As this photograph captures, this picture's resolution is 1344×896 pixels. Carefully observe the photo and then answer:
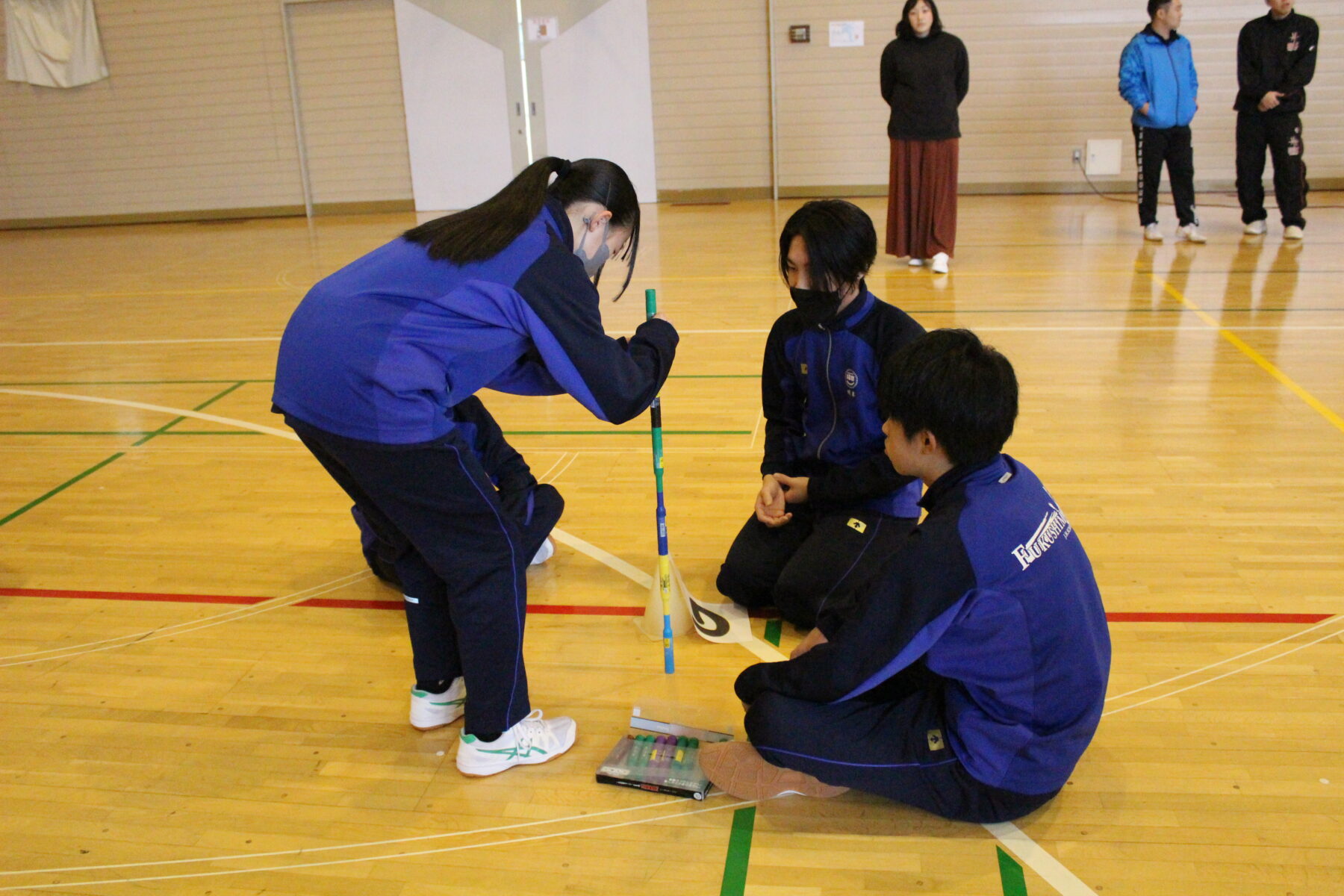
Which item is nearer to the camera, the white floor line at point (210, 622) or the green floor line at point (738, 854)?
the green floor line at point (738, 854)

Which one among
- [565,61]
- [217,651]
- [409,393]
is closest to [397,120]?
[565,61]

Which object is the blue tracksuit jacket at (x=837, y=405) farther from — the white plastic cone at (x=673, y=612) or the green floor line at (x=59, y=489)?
the green floor line at (x=59, y=489)

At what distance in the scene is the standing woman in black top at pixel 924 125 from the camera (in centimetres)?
611

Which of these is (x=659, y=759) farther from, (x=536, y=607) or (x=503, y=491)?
(x=503, y=491)

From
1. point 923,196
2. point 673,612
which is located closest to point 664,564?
point 673,612

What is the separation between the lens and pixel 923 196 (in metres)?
6.36

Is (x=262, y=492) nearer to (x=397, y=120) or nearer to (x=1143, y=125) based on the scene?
(x=1143, y=125)

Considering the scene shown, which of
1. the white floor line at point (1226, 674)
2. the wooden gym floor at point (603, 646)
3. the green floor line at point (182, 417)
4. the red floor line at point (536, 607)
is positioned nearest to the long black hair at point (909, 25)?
the wooden gym floor at point (603, 646)

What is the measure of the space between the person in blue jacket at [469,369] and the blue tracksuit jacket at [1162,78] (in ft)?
19.6

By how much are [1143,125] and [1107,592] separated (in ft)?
17.6

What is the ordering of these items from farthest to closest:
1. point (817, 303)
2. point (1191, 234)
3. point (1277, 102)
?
1. point (1191, 234)
2. point (1277, 102)
3. point (817, 303)

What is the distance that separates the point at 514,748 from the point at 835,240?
1202 millimetres

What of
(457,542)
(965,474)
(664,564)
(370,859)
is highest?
(965,474)

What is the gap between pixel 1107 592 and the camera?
99.9 inches
